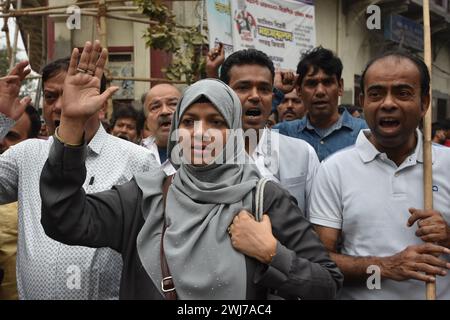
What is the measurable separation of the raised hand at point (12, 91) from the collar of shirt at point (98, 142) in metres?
0.32

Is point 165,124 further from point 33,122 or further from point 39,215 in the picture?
point 39,215

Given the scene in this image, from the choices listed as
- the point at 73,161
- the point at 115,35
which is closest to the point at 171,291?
the point at 73,161

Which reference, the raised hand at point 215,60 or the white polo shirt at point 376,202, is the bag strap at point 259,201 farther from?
the raised hand at point 215,60

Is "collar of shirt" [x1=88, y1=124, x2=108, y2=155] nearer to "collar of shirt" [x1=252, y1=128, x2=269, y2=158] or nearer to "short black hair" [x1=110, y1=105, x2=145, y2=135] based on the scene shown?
"collar of shirt" [x1=252, y1=128, x2=269, y2=158]

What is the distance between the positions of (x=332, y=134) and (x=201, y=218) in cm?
181

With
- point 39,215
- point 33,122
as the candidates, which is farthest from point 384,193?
point 33,122

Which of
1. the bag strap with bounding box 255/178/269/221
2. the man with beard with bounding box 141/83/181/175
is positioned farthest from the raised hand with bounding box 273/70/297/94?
the bag strap with bounding box 255/178/269/221

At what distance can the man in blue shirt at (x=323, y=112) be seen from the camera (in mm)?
3418

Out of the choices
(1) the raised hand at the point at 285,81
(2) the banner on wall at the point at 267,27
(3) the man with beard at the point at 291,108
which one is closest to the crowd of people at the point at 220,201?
(1) the raised hand at the point at 285,81

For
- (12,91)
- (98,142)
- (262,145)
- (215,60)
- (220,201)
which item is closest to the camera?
(220,201)

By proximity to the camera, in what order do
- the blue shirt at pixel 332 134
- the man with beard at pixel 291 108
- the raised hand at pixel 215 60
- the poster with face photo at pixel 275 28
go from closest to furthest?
the raised hand at pixel 215 60, the blue shirt at pixel 332 134, the man with beard at pixel 291 108, the poster with face photo at pixel 275 28

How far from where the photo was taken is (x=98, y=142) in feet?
7.95

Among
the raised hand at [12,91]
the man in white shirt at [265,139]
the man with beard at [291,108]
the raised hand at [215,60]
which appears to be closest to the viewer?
the raised hand at [12,91]

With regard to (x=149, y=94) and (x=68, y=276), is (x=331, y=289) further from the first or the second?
(x=149, y=94)
